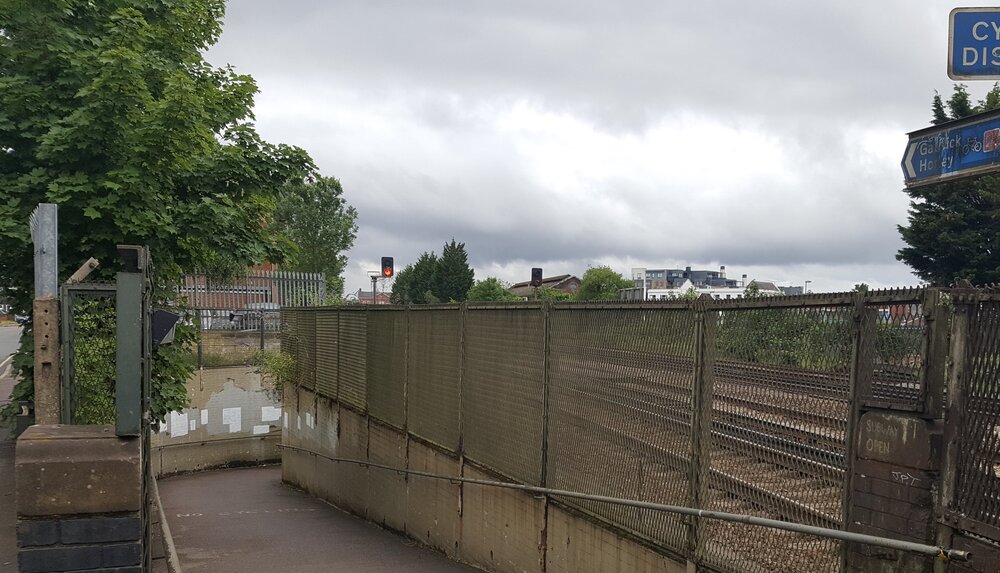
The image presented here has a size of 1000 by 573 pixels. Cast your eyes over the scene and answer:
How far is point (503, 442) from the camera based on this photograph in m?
8.47

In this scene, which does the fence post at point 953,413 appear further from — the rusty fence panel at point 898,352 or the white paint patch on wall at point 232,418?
the white paint patch on wall at point 232,418

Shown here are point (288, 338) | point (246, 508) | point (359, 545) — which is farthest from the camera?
point (288, 338)

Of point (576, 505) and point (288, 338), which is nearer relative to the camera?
point (576, 505)

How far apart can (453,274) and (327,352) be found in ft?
228

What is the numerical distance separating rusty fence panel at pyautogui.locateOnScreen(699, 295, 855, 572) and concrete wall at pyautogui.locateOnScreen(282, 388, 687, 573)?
78 centimetres

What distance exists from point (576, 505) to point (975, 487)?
152 inches

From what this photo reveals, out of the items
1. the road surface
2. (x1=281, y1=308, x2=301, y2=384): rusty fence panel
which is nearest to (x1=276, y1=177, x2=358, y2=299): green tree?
the road surface

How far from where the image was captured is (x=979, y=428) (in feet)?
11.4

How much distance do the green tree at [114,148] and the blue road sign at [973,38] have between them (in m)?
7.39

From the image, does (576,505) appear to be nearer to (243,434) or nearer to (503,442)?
(503,442)

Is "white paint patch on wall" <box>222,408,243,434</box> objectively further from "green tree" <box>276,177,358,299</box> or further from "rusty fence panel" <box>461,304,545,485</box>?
"green tree" <box>276,177,358,299</box>

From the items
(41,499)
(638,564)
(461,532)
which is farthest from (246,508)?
(41,499)

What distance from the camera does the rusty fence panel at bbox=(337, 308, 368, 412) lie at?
14.1 metres

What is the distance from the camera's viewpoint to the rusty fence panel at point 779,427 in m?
4.23
